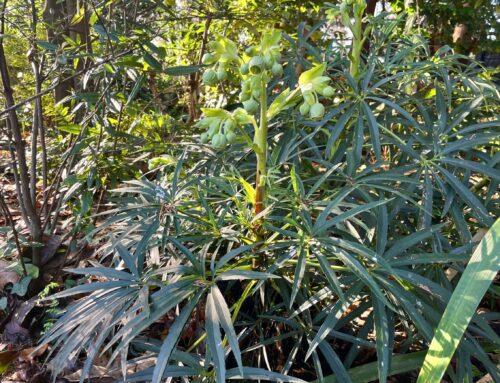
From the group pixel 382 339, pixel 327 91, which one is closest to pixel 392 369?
pixel 382 339

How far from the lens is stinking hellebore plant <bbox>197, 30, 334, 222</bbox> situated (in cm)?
73

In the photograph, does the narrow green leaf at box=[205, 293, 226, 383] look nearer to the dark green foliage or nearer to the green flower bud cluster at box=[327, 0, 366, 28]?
the dark green foliage

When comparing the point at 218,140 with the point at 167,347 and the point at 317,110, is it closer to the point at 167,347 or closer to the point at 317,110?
the point at 317,110

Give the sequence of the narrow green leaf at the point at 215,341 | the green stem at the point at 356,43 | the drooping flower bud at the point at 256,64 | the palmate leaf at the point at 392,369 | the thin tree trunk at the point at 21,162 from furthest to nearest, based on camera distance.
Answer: the thin tree trunk at the point at 21,162 → the green stem at the point at 356,43 → the palmate leaf at the point at 392,369 → the drooping flower bud at the point at 256,64 → the narrow green leaf at the point at 215,341

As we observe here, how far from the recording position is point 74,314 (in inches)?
28.1

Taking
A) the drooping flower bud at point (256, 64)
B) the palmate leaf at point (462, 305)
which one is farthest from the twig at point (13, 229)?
the palmate leaf at point (462, 305)

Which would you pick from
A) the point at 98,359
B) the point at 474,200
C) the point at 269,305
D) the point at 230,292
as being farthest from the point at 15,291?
the point at 474,200

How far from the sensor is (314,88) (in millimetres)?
744

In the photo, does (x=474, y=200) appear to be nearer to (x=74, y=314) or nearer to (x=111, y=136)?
(x=74, y=314)

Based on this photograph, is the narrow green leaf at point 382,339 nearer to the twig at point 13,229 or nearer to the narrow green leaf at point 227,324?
the narrow green leaf at point 227,324

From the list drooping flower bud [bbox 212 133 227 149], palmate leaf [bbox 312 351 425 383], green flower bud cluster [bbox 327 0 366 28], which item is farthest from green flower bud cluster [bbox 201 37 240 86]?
palmate leaf [bbox 312 351 425 383]

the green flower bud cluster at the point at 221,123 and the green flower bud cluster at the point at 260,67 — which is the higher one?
the green flower bud cluster at the point at 260,67

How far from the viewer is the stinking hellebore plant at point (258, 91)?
2.39 ft

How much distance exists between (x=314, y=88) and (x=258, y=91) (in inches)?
3.5
